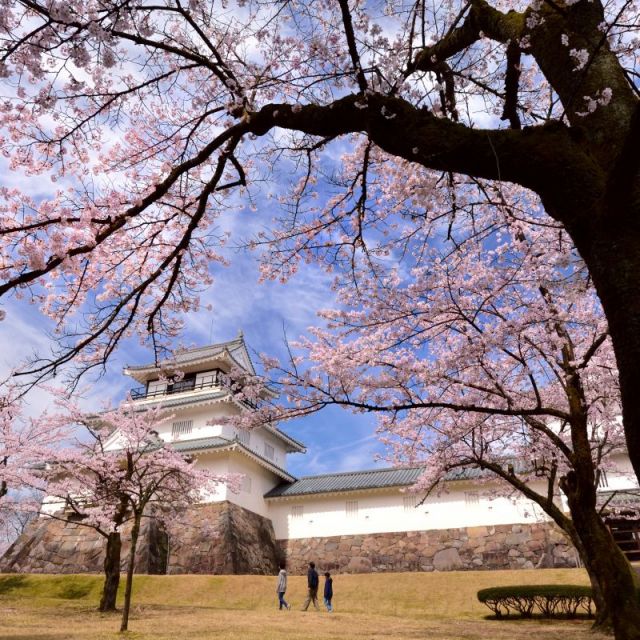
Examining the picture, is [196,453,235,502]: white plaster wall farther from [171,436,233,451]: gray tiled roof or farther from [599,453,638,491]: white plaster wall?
[599,453,638,491]: white plaster wall

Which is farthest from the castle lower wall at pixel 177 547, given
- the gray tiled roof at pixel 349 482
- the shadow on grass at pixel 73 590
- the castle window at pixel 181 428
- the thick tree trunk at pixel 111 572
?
the thick tree trunk at pixel 111 572

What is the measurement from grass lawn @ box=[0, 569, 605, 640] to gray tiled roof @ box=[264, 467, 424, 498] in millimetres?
5082

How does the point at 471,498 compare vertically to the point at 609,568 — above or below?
above

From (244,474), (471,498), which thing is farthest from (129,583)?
(471,498)

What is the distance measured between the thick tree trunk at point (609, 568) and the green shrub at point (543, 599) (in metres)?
7.66

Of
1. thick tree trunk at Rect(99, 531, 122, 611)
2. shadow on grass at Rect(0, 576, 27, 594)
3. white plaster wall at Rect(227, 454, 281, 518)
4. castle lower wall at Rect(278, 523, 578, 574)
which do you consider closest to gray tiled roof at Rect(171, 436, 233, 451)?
white plaster wall at Rect(227, 454, 281, 518)

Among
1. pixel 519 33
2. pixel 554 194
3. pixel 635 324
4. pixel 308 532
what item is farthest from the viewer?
pixel 308 532

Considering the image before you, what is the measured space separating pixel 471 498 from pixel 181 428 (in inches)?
581

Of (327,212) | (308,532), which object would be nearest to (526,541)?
(308,532)

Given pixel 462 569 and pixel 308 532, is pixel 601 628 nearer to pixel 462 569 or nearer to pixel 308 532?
pixel 462 569

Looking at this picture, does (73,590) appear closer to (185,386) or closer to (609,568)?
(185,386)

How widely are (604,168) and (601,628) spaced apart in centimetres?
1047

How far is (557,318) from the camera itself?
26.4 feet

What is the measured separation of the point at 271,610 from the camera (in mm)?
15555
